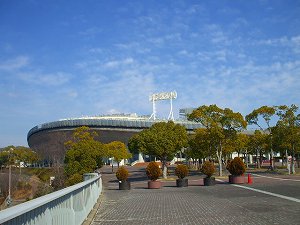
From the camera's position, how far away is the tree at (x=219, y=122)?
4084 cm

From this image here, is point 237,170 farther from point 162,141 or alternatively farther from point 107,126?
point 107,126

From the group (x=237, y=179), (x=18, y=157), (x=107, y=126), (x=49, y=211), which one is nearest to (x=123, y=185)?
(x=237, y=179)

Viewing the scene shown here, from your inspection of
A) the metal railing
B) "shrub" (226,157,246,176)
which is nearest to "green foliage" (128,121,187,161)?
"shrub" (226,157,246,176)

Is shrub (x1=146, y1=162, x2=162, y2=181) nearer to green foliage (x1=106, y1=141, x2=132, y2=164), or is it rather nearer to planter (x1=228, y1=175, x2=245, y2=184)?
planter (x1=228, y1=175, x2=245, y2=184)

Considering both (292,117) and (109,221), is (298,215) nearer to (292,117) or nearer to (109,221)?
(109,221)

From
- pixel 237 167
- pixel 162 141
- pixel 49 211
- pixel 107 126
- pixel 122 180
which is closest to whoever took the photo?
pixel 49 211

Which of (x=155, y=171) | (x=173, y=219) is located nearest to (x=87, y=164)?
(x=155, y=171)

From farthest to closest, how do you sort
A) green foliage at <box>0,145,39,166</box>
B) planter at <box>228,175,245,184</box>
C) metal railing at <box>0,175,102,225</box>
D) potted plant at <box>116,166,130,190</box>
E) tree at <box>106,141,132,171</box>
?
green foliage at <box>0,145,39,166</box> → tree at <box>106,141,132,171</box> → planter at <box>228,175,245,184</box> → potted plant at <box>116,166,130,190</box> → metal railing at <box>0,175,102,225</box>

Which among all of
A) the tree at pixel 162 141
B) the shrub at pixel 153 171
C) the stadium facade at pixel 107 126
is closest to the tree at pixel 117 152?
the tree at pixel 162 141

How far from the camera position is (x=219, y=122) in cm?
4175

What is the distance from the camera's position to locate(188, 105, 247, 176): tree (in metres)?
40.8

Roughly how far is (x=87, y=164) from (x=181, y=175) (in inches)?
348

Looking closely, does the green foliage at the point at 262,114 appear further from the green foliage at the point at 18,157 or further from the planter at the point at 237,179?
the green foliage at the point at 18,157

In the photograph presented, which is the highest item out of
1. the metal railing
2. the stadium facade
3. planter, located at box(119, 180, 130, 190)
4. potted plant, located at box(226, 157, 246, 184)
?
the stadium facade
